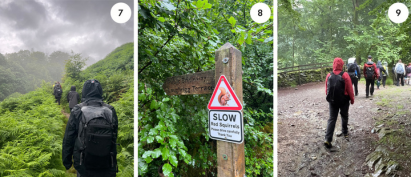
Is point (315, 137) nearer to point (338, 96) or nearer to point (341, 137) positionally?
point (341, 137)

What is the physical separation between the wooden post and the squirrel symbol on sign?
57 millimetres

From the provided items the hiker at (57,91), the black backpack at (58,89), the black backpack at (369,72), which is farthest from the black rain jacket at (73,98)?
the black backpack at (369,72)

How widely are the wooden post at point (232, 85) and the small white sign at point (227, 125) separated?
0.08 metres

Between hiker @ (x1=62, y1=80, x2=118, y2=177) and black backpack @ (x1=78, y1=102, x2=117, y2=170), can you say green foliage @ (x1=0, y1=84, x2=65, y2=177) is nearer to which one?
hiker @ (x1=62, y1=80, x2=118, y2=177)

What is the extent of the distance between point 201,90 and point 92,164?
1.21m

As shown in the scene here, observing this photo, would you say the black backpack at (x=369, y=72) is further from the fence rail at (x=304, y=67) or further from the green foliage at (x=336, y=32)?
the fence rail at (x=304, y=67)

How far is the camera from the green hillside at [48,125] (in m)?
2.77

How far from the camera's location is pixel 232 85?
113 cm

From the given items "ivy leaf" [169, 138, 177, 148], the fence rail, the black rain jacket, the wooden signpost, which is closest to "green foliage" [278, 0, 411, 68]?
the fence rail

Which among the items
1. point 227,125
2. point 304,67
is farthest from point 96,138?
point 304,67

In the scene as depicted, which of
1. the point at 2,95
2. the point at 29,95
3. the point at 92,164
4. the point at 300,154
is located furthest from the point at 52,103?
the point at 300,154

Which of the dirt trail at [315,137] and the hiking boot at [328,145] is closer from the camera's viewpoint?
the dirt trail at [315,137]

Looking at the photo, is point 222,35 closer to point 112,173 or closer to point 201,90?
point 201,90

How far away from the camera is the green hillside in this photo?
277cm
